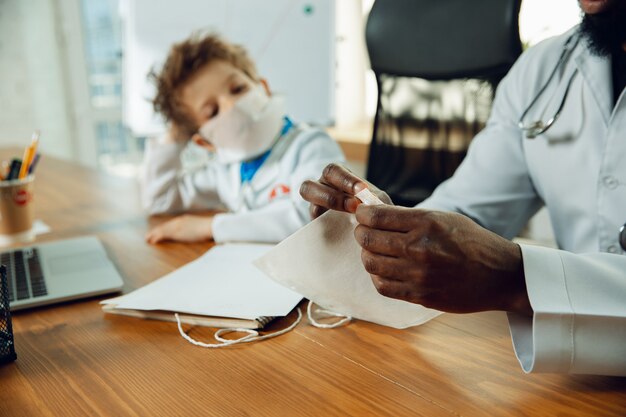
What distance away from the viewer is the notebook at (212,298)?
67 centimetres

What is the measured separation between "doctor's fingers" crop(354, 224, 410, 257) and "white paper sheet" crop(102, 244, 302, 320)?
0.18 metres

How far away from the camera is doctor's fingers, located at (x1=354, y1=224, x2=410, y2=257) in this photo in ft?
1.70

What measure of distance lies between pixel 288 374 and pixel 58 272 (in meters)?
0.48

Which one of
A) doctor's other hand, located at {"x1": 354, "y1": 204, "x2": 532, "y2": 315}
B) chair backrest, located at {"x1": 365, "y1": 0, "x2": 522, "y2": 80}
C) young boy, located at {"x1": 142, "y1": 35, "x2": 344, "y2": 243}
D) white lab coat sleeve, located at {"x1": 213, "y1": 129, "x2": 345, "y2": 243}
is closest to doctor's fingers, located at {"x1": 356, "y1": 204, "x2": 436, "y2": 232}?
doctor's other hand, located at {"x1": 354, "y1": 204, "x2": 532, "y2": 315}

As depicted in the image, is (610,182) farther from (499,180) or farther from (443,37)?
(443,37)

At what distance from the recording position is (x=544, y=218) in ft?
7.02

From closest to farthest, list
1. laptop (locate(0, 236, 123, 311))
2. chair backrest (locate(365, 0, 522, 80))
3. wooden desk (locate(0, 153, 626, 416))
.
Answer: wooden desk (locate(0, 153, 626, 416))
laptop (locate(0, 236, 123, 311))
chair backrest (locate(365, 0, 522, 80))

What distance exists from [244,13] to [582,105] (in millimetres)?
2071

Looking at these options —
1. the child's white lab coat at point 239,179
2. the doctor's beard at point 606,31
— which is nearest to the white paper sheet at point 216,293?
the child's white lab coat at point 239,179

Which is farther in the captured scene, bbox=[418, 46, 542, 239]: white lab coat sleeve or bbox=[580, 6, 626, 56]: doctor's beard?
bbox=[418, 46, 542, 239]: white lab coat sleeve

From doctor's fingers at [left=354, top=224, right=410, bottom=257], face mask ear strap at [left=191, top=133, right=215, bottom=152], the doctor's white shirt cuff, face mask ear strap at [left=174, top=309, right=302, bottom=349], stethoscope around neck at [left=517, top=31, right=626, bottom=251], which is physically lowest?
face mask ear strap at [left=174, top=309, right=302, bottom=349]

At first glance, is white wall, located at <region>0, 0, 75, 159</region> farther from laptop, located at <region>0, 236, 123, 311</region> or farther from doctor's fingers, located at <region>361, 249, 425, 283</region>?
doctor's fingers, located at <region>361, 249, 425, 283</region>

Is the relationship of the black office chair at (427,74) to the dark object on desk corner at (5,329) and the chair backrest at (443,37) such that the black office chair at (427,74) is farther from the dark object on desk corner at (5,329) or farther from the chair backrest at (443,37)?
the dark object on desk corner at (5,329)

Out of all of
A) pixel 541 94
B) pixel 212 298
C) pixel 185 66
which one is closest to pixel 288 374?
pixel 212 298
